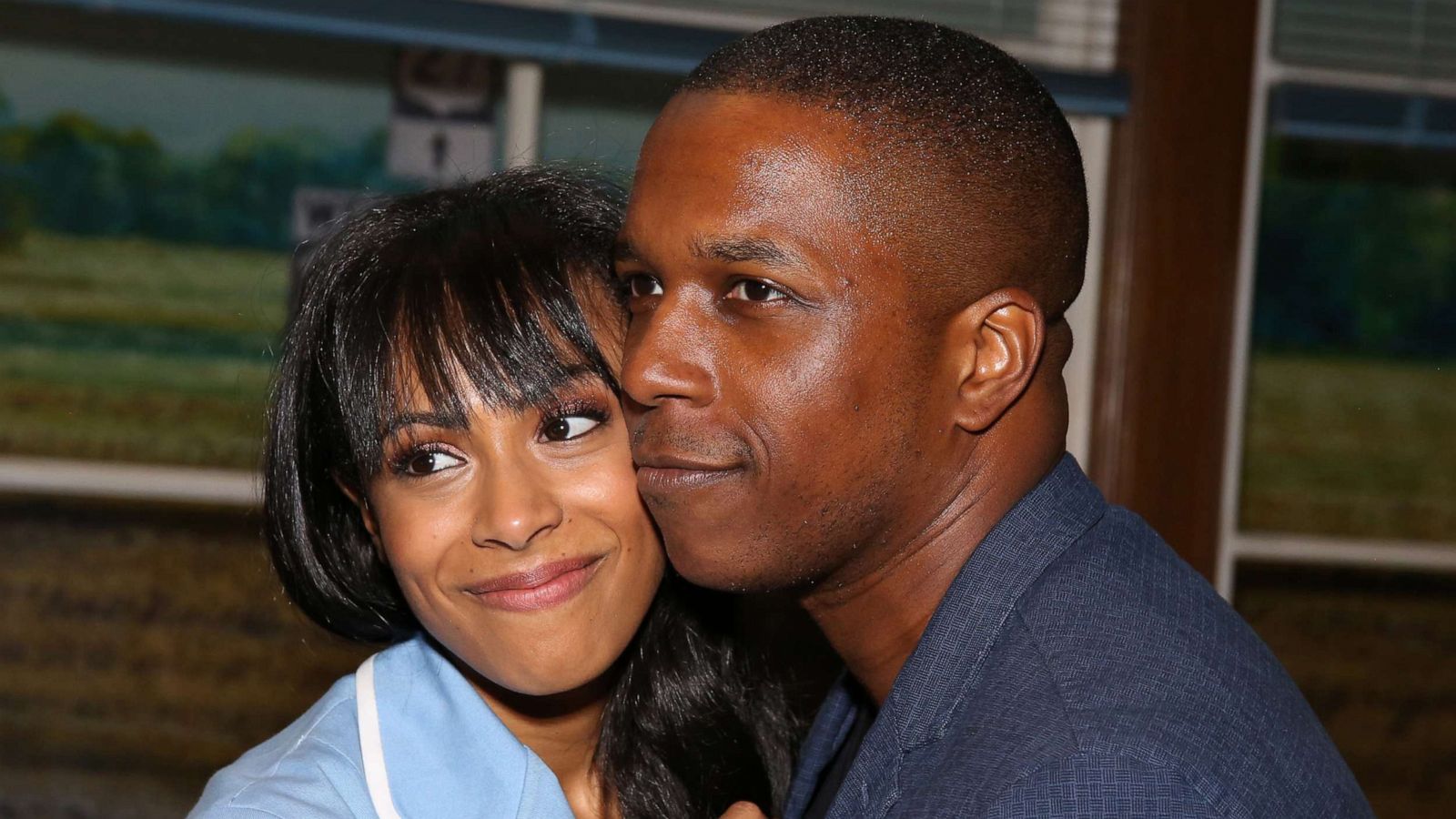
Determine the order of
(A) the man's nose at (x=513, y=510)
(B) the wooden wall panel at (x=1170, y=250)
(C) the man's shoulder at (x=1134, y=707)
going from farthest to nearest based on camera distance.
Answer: (B) the wooden wall panel at (x=1170, y=250) → (A) the man's nose at (x=513, y=510) → (C) the man's shoulder at (x=1134, y=707)

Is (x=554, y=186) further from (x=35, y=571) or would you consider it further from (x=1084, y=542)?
(x=35, y=571)

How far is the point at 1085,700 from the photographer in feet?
3.27

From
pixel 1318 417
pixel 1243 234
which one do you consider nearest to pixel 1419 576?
pixel 1318 417

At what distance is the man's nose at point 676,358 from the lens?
1.21 meters

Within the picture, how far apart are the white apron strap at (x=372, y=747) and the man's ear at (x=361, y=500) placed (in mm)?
163

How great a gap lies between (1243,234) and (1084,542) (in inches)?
69.8

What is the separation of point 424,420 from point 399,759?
34 centimetres

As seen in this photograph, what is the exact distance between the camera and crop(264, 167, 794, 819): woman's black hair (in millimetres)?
1452

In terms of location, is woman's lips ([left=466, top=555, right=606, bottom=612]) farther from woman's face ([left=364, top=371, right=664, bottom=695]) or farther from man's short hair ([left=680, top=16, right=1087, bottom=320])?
man's short hair ([left=680, top=16, right=1087, bottom=320])

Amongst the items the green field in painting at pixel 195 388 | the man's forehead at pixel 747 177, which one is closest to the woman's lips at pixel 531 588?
→ the man's forehead at pixel 747 177

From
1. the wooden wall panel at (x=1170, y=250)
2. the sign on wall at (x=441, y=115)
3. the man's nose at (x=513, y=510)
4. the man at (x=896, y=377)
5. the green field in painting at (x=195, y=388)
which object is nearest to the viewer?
the man at (x=896, y=377)

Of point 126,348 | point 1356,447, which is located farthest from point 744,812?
point 1356,447

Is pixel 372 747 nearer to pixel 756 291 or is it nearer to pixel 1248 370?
pixel 756 291

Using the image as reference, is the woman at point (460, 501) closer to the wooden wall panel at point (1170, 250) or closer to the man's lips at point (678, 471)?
the man's lips at point (678, 471)
